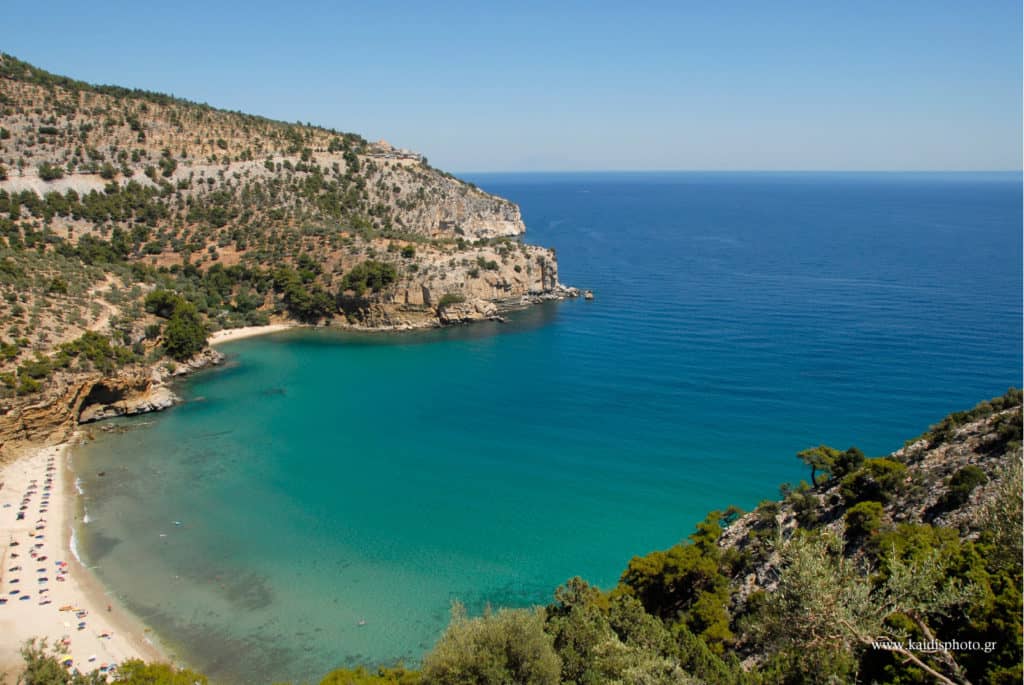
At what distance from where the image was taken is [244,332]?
67.1 metres

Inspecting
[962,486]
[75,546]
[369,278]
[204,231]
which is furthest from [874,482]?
[204,231]

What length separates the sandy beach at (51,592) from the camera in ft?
77.5

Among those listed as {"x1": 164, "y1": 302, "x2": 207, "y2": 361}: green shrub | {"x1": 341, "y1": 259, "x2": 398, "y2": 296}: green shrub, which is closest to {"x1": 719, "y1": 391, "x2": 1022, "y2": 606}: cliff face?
{"x1": 164, "y1": 302, "x2": 207, "y2": 361}: green shrub

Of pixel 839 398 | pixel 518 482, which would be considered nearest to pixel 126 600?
pixel 518 482

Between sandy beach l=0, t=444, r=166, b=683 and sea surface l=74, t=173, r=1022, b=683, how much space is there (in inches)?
36.7

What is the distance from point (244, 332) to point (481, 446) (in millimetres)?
37080

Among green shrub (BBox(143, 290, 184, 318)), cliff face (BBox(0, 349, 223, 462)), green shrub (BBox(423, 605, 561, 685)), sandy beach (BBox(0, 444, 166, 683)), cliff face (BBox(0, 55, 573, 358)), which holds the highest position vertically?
cliff face (BBox(0, 55, 573, 358))

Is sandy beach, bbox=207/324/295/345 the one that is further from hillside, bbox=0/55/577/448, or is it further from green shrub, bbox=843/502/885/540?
green shrub, bbox=843/502/885/540

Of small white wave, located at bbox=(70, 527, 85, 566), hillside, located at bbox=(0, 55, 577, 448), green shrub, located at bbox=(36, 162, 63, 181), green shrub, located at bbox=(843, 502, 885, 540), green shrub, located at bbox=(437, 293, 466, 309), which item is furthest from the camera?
green shrub, located at bbox=(36, 162, 63, 181)

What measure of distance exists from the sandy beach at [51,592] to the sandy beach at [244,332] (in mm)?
29401

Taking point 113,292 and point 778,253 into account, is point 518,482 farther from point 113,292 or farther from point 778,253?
point 778,253

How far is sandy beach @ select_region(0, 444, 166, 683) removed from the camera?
23.6 meters

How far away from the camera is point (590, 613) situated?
1898 cm

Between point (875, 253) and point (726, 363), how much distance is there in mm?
63758
